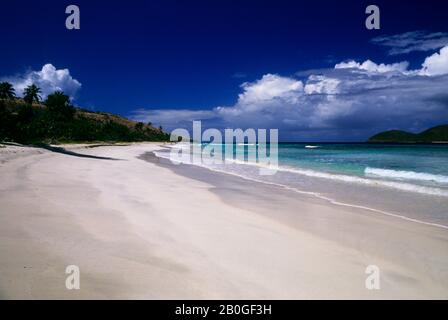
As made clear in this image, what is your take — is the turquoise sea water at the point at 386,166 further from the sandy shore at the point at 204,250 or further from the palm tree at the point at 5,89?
the palm tree at the point at 5,89

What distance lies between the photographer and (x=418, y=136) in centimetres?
13338

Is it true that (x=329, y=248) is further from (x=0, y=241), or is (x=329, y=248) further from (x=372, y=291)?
(x=0, y=241)

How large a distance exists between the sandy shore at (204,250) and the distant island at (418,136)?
146699 millimetres

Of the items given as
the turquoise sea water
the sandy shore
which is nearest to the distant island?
the turquoise sea water

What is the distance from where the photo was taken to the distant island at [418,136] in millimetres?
124062

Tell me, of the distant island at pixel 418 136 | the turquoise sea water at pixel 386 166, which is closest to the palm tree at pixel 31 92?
the turquoise sea water at pixel 386 166

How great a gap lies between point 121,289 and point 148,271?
0.44 meters

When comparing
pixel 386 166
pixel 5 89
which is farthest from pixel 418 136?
pixel 5 89

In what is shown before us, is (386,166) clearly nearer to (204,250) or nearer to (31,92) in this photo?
(204,250)

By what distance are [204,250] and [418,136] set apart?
158547 millimetres

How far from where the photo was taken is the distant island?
124062mm
